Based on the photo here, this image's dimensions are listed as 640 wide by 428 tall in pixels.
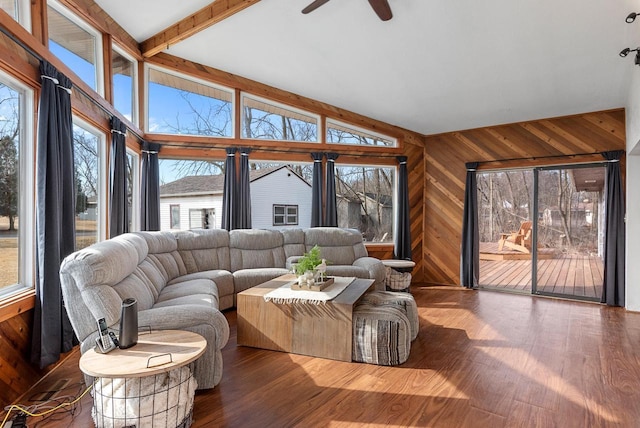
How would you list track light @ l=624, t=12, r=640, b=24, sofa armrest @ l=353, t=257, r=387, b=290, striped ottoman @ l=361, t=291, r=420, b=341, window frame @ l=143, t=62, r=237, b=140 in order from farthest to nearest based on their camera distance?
window frame @ l=143, t=62, r=237, b=140 < sofa armrest @ l=353, t=257, r=387, b=290 < striped ottoman @ l=361, t=291, r=420, b=341 < track light @ l=624, t=12, r=640, b=24

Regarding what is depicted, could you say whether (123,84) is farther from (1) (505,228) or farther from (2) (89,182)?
(1) (505,228)

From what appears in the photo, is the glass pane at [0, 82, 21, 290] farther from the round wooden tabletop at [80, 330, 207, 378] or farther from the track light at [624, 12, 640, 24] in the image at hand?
the track light at [624, 12, 640, 24]

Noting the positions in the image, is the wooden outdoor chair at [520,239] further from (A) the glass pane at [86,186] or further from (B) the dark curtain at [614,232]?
(A) the glass pane at [86,186]

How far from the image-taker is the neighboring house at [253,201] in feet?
17.7

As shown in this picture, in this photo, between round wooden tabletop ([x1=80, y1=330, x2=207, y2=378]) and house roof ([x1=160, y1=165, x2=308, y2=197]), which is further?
house roof ([x1=160, y1=165, x2=308, y2=197])

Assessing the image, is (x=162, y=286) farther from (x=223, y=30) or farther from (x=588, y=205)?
(x=588, y=205)

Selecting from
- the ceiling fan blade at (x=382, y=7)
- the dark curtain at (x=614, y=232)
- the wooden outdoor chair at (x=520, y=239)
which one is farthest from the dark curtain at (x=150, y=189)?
the dark curtain at (x=614, y=232)

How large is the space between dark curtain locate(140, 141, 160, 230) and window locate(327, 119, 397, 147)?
111 inches

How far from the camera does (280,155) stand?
5703 millimetres

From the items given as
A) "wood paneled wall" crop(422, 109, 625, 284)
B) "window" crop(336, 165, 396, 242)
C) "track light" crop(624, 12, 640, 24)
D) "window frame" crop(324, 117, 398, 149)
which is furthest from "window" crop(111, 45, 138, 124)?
"track light" crop(624, 12, 640, 24)

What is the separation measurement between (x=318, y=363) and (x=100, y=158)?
127 inches

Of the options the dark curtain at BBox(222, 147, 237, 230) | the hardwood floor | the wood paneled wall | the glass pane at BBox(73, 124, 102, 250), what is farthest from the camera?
the dark curtain at BBox(222, 147, 237, 230)

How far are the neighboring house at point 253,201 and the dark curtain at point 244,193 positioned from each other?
0.98 feet

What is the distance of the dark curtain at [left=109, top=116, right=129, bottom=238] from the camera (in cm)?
377
